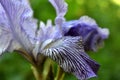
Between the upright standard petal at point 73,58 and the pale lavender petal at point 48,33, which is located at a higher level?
the pale lavender petal at point 48,33

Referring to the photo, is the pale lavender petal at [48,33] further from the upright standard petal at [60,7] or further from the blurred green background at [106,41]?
the blurred green background at [106,41]

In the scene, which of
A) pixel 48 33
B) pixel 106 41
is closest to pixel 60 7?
pixel 48 33

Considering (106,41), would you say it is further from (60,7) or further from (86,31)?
(60,7)

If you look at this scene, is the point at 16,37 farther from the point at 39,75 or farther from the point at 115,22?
the point at 115,22

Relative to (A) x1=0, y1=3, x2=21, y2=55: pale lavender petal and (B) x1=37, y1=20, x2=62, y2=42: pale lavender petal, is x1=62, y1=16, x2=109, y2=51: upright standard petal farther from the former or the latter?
(A) x1=0, y1=3, x2=21, y2=55: pale lavender petal

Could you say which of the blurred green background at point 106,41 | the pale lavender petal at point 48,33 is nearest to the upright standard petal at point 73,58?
the pale lavender petal at point 48,33

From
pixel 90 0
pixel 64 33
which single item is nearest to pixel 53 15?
pixel 90 0

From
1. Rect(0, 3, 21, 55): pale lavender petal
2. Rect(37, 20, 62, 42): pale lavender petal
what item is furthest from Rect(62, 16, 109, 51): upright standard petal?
Rect(0, 3, 21, 55): pale lavender petal
